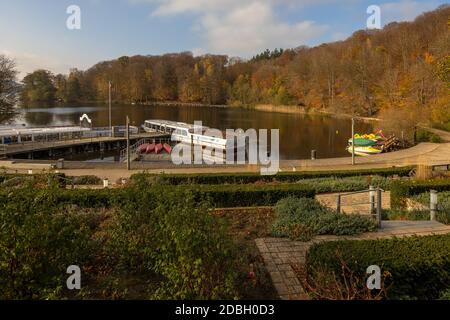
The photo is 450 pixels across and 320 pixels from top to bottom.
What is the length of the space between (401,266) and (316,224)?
3202mm

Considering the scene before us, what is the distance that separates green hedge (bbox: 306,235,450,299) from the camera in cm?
562

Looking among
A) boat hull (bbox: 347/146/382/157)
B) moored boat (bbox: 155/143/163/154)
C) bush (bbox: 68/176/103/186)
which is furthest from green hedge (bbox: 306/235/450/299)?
boat hull (bbox: 347/146/382/157)

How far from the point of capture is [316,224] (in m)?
8.79

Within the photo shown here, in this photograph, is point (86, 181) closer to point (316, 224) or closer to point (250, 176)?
point (250, 176)

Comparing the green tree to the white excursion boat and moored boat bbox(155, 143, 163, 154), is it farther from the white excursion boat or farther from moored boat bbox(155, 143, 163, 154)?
moored boat bbox(155, 143, 163, 154)

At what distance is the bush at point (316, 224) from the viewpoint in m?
8.44

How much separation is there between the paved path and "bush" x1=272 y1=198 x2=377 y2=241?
0.18 metres

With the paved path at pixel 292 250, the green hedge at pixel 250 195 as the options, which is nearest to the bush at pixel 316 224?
the paved path at pixel 292 250

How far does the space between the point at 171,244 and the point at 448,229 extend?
6718mm

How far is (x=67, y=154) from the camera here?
40469 millimetres

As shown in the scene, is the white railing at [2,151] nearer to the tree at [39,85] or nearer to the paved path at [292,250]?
the paved path at [292,250]

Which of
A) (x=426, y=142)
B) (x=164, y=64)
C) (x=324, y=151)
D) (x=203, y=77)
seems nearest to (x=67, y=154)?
(x=324, y=151)

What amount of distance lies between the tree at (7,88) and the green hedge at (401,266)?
4509 centimetres
